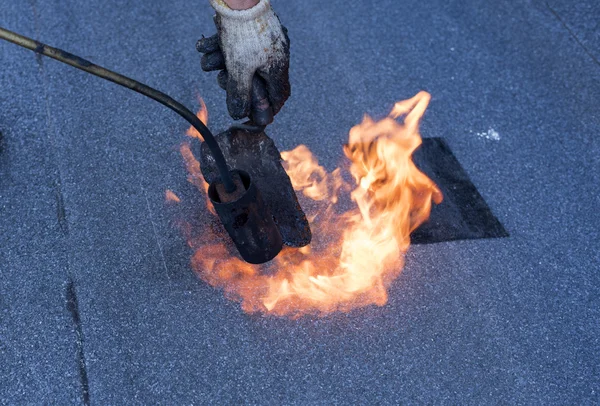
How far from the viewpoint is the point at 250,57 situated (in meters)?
2.36

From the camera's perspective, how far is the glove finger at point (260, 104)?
250 centimetres

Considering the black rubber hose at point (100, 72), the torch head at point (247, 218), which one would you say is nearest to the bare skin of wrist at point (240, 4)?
the black rubber hose at point (100, 72)

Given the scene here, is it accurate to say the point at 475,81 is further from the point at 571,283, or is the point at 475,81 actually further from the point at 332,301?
the point at 332,301

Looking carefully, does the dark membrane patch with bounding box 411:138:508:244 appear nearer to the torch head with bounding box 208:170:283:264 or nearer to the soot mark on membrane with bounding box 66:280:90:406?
the torch head with bounding box 208:170:283:264

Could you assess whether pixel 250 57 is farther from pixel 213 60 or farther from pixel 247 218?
pixel 247 218

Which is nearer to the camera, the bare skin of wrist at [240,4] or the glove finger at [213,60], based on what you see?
the bare skin of wrist at [240,4]

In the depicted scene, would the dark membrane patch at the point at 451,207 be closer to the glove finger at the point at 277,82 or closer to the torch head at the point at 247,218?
the torch head at the point at 247,218

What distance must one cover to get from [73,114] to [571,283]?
338 cm

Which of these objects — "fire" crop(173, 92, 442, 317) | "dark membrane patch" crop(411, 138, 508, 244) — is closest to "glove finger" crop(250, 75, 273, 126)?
"fire" crop(173, 92, 442, 317)

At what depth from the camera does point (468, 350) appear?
273cm

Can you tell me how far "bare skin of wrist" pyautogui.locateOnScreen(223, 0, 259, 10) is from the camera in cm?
227

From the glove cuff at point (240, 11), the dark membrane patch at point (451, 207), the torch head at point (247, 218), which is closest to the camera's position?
the glove cuff at point (240, 11)

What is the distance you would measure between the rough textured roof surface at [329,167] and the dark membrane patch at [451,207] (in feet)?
0.29

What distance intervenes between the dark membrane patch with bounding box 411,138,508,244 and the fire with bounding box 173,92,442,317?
65mm
